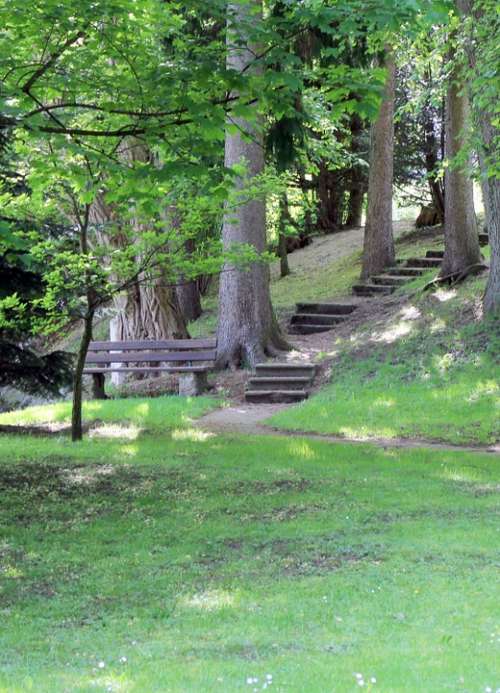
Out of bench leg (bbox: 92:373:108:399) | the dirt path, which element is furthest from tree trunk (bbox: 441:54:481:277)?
bench leg (bbox: 92:373:108:399)

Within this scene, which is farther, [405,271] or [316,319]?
[405,271]

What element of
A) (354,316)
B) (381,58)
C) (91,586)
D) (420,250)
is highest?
(381,58)

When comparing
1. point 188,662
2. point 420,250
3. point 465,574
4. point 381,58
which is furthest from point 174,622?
point 420,250

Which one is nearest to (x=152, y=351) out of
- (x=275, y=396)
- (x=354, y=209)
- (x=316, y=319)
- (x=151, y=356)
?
(x=151, y=356)

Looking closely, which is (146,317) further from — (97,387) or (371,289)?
(371,289)

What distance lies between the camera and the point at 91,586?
249 inches

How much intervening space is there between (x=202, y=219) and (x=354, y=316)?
9641mm

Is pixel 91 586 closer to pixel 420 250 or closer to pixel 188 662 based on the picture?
pixel 188 662

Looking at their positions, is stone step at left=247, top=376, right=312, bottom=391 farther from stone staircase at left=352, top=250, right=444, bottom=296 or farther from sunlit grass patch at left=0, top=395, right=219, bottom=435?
stone staircase at left=352, top=250, right=444, bottom=296

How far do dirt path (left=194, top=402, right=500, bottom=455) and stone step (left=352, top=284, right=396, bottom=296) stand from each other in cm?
729

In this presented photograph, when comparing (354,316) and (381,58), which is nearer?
(381,58)

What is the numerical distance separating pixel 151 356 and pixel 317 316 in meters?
5.25

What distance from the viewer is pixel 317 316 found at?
2075cm

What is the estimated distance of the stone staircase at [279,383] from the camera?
615 inches
